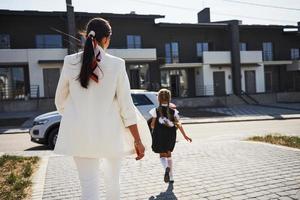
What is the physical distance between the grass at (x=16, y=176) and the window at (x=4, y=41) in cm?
2345

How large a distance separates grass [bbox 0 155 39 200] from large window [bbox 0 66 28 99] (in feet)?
73.3

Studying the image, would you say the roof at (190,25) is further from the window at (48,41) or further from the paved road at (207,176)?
the paved road at (207,176)

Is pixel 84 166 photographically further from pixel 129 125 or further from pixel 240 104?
pixel 240 104

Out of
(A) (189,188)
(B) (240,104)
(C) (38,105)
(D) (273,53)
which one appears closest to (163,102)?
(A) (189,188)

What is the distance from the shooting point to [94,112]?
9.31 ft

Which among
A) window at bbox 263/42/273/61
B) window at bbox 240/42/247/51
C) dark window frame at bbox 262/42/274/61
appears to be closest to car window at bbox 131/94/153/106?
window at bbox 240/42/247/51

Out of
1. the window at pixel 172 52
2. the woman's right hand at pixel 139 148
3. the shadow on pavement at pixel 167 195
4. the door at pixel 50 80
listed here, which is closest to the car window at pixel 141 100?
the shadow on pavement at pixel 167 195

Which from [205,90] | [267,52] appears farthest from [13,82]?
[267,52]

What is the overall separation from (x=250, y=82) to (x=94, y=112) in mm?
36488

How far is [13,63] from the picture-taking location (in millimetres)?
28203

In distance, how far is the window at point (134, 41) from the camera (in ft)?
108

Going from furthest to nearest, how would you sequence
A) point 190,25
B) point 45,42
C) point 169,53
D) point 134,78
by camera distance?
point 169,53 → point 190,25 → point 134,78 → point 45,42

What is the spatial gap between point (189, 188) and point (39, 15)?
27426mm

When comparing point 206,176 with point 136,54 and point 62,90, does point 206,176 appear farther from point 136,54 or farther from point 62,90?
point 136,54
